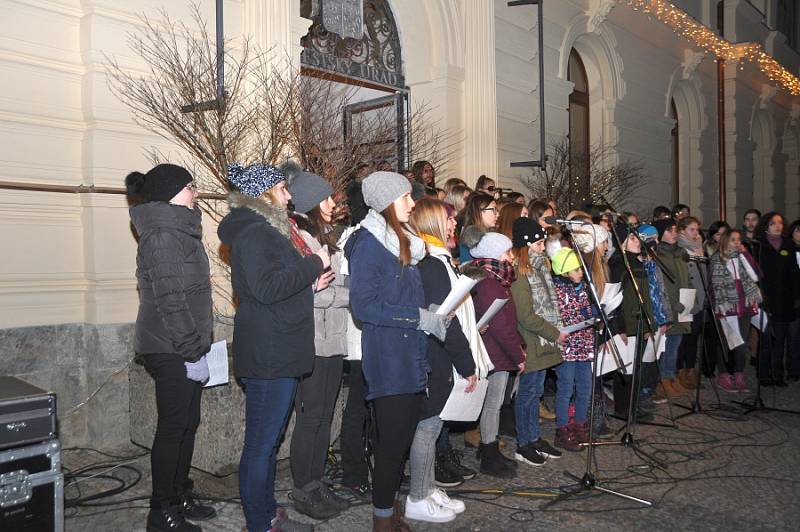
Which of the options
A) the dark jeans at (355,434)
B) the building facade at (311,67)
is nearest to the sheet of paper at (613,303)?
the dark jeans at (355,434)

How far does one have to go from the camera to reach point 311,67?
756 cm

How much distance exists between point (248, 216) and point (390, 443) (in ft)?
4.48

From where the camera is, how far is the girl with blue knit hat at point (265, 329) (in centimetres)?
373

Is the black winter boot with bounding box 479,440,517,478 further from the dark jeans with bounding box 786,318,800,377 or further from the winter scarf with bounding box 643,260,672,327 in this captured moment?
the dark jeans with bounding box 786,318,800,377

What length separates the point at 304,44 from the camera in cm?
838

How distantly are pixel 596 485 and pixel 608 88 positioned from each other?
35.4ft

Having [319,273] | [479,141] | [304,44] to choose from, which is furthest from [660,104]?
[319,273]

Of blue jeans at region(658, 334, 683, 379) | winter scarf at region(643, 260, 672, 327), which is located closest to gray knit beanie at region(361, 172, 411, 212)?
winter scarf at region(643, 260, 672, 327)

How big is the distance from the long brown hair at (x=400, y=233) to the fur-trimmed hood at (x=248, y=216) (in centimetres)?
52

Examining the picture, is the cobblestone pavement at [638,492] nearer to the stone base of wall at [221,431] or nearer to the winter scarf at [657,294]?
the stone base of wall at [221,431]

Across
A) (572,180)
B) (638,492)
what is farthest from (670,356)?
(572,180)

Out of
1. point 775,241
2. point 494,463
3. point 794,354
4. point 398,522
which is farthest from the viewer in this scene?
point 775,241

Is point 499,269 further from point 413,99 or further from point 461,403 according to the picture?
point 413,99

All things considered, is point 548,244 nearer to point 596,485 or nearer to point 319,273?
point 596,485
